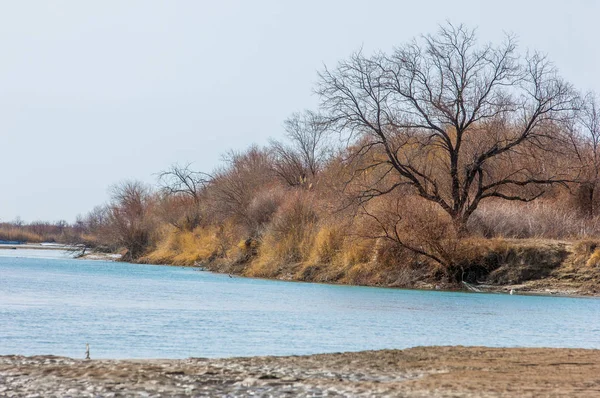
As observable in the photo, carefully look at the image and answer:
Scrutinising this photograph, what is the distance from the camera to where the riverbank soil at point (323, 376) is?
460 inches

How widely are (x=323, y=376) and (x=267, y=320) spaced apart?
1088cm

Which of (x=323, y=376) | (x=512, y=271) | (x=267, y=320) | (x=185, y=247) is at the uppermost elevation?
(x=185, y=247)

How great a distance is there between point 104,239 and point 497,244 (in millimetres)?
59063

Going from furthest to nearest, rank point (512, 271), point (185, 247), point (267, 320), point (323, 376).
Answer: point (185, 247) → point (512, 271) → point (267, 320) → point (323, 376)

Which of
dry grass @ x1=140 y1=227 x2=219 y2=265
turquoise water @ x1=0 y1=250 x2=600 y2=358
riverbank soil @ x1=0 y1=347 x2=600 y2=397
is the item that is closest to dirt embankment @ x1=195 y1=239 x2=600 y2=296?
turquoise water @ x1=0 y1=250 x2=600 y2=358

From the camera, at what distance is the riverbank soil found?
11.7 meters

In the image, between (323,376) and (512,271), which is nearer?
(323,376)

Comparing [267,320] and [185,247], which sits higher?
[185,247]

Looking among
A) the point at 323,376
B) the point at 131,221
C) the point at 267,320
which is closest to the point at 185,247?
the point at 131,221

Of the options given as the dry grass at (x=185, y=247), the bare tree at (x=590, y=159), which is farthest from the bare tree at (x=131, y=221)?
the bare tree at (x=590, y=159)

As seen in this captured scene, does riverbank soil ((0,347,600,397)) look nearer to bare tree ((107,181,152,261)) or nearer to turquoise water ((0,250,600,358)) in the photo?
turquoise water ((0,250,600,358))

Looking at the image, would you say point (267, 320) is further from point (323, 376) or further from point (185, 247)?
point (185, 247)

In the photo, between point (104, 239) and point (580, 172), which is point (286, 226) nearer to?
point (580, 172)

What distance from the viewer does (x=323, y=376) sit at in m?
13.1
